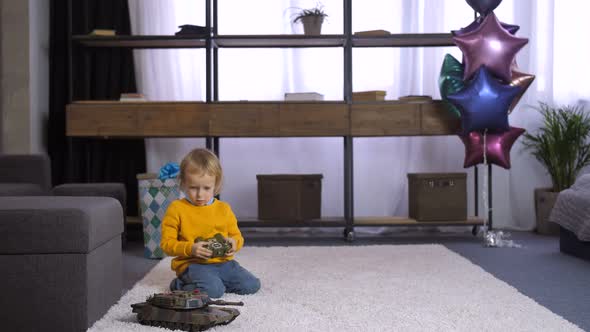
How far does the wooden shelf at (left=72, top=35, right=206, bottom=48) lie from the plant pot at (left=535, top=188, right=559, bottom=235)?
247 cm

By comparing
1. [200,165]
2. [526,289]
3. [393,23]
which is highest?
[393,23]

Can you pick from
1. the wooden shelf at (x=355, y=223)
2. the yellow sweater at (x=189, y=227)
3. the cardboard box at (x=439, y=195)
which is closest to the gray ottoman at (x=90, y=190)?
the wooden shelf at (x=355, y=223)

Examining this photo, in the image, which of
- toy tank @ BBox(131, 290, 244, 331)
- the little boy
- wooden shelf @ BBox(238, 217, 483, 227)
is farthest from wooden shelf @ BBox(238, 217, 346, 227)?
toy tank @ BBox(131, 290, 244, 331)

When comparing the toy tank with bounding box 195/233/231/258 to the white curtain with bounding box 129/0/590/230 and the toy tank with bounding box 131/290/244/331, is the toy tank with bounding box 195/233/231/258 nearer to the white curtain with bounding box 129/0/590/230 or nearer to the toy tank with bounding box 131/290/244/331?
the toy tank with bounding box 131/290/244/331

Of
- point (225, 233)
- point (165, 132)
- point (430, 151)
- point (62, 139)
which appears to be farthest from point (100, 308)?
point (430, 151)

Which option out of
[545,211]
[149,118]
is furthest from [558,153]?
[149,118]

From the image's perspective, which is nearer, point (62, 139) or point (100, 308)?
point (100, 308)

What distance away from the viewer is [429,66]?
4617 mm

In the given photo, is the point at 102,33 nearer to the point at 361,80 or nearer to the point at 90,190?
the point at 90,190

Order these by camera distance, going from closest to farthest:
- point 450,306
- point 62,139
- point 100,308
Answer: point 100,308, point 450,306, point 62,139

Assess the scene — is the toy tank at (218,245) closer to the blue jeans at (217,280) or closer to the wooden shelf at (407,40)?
the blue jeans at (217,280)

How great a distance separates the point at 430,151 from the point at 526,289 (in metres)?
2.14

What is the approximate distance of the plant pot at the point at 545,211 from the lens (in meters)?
4.34

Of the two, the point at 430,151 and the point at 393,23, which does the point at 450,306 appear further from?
the point at 393,23
